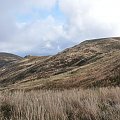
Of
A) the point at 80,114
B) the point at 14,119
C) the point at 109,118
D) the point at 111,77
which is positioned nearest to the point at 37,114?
the point at 14,119

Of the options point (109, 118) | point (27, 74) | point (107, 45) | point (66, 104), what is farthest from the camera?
point (107, 45)

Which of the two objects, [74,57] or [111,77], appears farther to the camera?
[74,57]

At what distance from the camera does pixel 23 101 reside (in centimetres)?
1185

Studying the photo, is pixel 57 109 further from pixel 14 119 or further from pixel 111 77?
pixel 111 77

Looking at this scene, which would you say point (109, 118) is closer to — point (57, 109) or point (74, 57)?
point (57, 109)

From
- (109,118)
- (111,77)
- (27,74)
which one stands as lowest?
(109,118)

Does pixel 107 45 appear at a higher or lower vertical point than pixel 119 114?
higher

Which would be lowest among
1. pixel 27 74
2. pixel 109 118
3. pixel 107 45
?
pixel 109 118

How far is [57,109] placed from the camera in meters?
9.63

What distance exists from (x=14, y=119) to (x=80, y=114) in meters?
1.89

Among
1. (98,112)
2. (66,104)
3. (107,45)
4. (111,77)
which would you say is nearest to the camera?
(98,112)

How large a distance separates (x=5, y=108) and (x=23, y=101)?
0.79 metres

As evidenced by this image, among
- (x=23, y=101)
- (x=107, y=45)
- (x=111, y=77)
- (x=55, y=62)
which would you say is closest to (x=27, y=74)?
(x=55, y=62)

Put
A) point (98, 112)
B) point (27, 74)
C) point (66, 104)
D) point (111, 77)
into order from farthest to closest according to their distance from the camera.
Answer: point (27, 74), point (111, 77), point (66, 104), point (98, 112)
